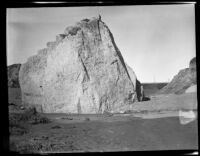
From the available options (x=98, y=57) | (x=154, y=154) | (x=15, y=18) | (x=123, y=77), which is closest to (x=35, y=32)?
(x=15, y=18)

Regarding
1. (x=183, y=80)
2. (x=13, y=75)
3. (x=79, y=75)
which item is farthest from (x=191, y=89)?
(x=13, y=75)

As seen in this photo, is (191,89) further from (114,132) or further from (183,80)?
(114,132)

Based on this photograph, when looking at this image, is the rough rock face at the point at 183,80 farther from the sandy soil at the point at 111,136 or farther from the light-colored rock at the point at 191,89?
the sandy soil at the point at 111,136

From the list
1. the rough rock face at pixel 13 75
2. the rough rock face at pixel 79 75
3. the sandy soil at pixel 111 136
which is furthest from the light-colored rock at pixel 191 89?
the rough rock face at pixel 13 75

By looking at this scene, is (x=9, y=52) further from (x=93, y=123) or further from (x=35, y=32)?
(x=93, y=123)

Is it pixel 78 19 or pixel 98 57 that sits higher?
pixel 78 19

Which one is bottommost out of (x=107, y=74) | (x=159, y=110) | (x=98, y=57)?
(x=159, y=110)
